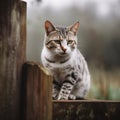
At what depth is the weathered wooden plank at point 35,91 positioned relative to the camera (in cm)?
158

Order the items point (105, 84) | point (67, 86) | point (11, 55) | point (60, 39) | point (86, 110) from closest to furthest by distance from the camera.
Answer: point (11, 55) → point (86, 110) → point (67, 86) → point (60, 39) → point (105, 84)

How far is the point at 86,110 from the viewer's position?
5.91 ft

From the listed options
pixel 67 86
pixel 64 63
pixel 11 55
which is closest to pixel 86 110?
pixel 11 55

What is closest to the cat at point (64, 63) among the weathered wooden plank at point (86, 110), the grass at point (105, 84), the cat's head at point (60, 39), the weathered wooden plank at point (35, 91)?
the cat's head at point (60, 39)

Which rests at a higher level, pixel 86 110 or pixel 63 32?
pixel 63 32

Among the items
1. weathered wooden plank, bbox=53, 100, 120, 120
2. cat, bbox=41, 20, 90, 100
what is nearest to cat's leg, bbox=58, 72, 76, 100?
cat, bbox=41, 20, 90, 100

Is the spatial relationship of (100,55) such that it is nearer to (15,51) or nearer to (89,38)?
(89,38)

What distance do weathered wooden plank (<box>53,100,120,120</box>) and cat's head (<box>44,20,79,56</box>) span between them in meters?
1.09

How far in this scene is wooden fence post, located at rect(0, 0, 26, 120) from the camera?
153 centimetres

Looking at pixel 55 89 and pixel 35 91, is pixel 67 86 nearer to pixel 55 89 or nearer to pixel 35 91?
pixel 55 89

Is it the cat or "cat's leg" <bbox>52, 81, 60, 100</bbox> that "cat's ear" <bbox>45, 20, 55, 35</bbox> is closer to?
the cat

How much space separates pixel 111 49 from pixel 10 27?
7.32 feet

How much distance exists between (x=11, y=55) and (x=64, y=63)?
4.62ft

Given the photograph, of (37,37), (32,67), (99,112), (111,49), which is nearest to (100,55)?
(111,49)
